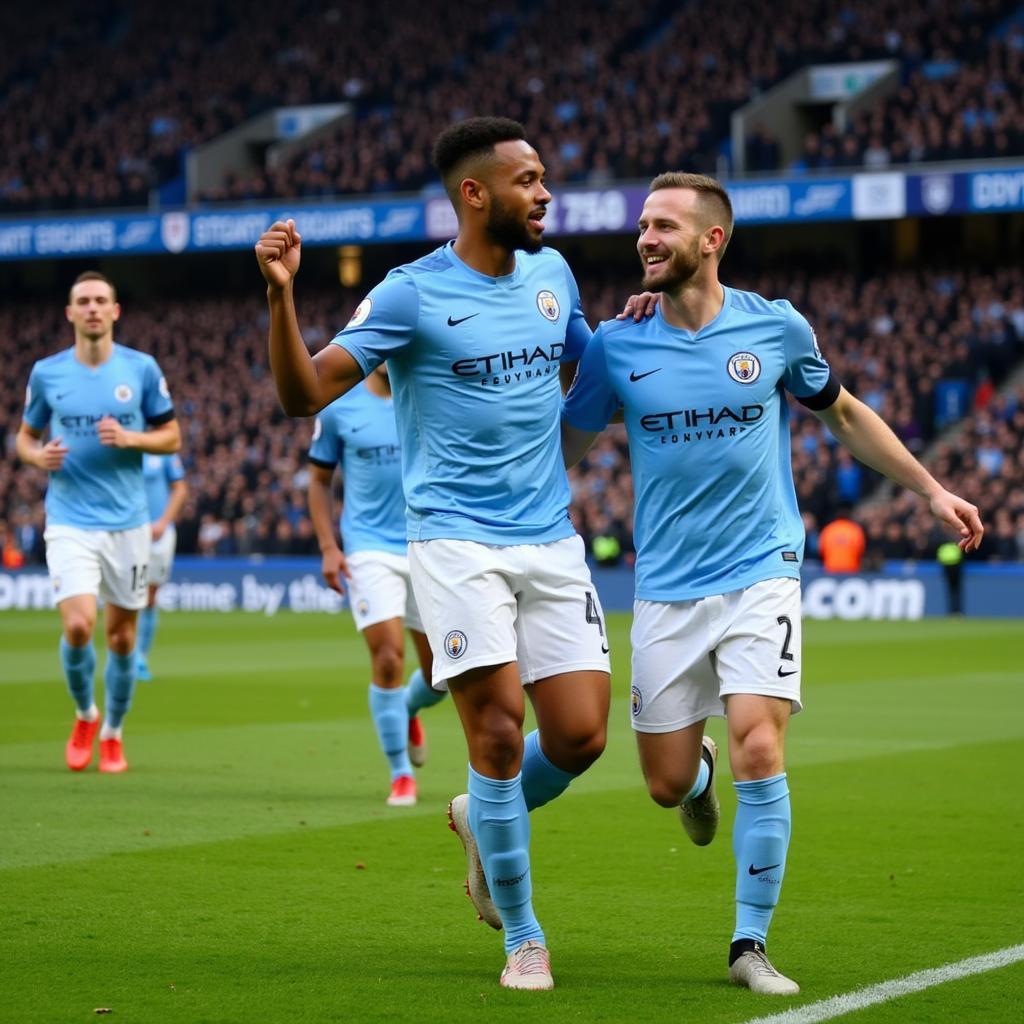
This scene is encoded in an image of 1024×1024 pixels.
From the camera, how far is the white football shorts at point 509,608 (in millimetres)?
5762

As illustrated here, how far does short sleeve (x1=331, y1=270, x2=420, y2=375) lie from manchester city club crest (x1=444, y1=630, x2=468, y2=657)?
0.80m

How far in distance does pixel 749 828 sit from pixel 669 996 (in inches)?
21.2

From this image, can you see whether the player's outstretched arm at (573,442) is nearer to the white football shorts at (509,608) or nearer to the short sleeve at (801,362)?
the white football shorts at (509,608)

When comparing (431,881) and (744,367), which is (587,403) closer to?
(744,367)

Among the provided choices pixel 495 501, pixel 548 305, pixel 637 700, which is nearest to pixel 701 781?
pixel 637 700

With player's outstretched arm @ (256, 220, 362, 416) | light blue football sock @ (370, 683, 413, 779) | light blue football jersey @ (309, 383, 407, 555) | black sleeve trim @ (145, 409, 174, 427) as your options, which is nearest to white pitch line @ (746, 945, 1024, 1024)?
player's outstretched arm @ (256, 220, 362, 416)

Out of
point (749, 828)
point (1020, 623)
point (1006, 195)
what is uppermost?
point (1006, 195)

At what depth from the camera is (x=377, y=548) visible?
33.3 ft

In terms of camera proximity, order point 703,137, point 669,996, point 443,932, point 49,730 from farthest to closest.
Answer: point 703,137, point 49,730, point 443,932, point 669,996

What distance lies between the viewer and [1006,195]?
33.3 metres

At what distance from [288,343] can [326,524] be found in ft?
16.5

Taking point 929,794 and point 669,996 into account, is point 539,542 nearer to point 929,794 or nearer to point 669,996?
point 669,996

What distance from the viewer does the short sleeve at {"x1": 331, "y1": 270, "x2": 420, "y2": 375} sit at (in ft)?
18.5

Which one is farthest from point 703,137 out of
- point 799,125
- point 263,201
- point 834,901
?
point 834,901
